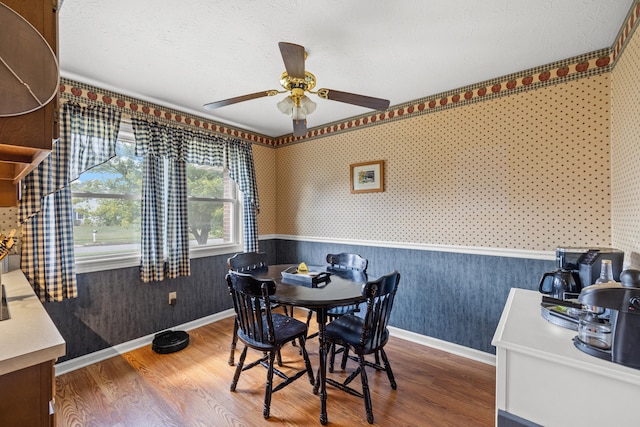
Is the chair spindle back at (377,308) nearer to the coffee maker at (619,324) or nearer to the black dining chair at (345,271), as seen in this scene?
the black dining chair at (345,271)

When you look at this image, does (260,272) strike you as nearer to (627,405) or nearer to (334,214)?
(334,214)

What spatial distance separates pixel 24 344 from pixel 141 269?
2.03m

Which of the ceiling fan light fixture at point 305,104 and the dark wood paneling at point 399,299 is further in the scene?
the dark wood paneling at point 399,299

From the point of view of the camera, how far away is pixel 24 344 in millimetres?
966

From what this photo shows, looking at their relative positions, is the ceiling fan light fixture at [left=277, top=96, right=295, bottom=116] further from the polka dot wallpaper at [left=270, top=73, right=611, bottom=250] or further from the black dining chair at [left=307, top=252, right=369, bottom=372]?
the polka dot wallpaper at [left=270, top=73, right=611, bottom=250]

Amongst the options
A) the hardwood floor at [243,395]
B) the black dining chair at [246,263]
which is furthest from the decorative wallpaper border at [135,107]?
the hardwood floor at [243,395]

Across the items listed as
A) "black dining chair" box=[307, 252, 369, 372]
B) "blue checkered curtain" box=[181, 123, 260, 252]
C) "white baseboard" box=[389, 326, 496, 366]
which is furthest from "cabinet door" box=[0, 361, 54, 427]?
"white baseboard" box=[389, 326, 496, 366]

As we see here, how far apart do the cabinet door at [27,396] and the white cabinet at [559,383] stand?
5.19ft

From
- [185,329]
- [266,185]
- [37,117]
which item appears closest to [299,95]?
[37,117]

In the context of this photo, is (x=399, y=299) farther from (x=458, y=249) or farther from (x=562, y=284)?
(x=562, y=284)

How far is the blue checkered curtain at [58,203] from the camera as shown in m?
2.19

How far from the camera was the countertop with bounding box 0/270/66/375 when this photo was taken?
894 millimetres

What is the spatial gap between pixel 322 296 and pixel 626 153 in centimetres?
205

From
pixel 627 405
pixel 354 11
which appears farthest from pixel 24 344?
pixel 354 11
